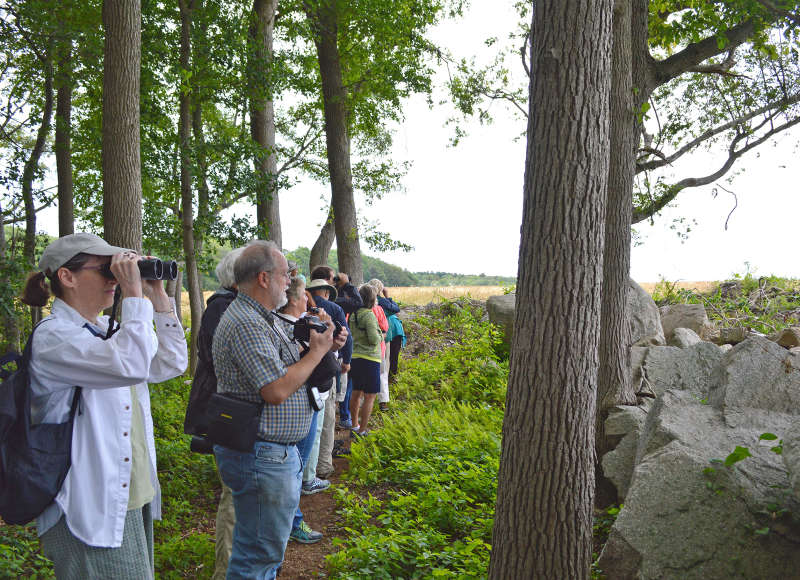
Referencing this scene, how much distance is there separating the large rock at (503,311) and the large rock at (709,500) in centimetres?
824

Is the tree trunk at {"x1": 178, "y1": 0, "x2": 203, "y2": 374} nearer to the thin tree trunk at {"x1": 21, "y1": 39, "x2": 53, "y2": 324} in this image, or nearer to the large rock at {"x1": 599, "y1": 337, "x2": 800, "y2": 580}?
the thin tree trunk at {"x1": 21, "y1": 39, "x2": 53, "y2": 324}

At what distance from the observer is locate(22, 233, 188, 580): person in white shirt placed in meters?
2.15

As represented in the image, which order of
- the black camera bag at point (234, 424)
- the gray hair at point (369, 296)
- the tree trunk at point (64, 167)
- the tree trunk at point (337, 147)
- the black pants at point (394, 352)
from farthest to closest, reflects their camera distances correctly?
the tree trunk at point (64, 167) → the tree trunk at point (337, 147) → the black pants at point (394, 352) → the gray hair at point (369, 296) → the black camera bag at point (234, 424)

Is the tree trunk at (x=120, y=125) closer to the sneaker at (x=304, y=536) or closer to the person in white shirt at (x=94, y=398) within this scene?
the sneaker at (x=304, y=536)

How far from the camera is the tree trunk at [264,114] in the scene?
1002 centimetres

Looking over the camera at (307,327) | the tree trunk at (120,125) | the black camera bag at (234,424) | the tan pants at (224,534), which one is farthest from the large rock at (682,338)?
the black camera bag at (234,424)

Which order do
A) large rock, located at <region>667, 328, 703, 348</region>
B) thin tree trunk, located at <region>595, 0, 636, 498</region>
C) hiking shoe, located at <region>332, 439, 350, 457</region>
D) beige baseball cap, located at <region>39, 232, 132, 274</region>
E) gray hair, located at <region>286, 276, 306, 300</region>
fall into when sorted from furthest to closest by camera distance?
large rock, located at <region>667, 328, 703, 348</region>, hiking shoe, located at <region>332, 439, 350, 457</region>, thin tree trunk, located at <region>595, 0, 636, 498</region>, gray hair, located at <region>286, 276, 306, 300</region>, beige baseball cap, located at <region>39, 232, 132, 274</region>

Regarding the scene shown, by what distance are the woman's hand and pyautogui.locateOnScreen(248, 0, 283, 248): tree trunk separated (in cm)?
770

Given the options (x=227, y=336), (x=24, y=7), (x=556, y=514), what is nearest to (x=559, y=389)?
(x=556, y=514)

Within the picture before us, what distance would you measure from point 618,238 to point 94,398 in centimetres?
543

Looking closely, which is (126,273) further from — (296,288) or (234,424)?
(296,288)

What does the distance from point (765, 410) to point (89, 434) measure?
4808 millimetres

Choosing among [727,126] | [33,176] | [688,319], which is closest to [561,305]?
[688,319]

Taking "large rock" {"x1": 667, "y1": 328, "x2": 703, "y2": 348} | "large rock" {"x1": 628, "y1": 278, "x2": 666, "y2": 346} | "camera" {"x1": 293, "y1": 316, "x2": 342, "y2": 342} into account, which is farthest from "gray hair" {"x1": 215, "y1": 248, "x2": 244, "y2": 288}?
"large rock" {"x1": 667, "y1": 328, "x2": 703, "y2": 348}
